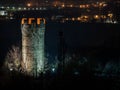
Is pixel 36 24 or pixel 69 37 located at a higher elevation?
pixel 36 24

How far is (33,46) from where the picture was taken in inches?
712

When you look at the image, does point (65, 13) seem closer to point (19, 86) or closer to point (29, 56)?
point (29, 56)

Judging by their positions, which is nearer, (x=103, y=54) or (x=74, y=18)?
(x=103, y=54)

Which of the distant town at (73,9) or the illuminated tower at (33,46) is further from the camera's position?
the distant town at (73,9)

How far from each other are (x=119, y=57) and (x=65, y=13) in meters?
A: 25.2

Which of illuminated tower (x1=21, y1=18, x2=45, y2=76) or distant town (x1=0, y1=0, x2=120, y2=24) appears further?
distant town (x1=0, y1=0, x2=120, y2=24)

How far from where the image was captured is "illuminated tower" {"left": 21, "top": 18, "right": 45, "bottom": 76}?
58.7 feet

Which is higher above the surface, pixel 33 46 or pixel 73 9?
pixel 73 9

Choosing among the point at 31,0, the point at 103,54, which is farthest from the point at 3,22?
the point at 103,54

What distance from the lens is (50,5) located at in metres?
45.1

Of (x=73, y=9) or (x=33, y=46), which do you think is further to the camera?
(x=73, y=9)

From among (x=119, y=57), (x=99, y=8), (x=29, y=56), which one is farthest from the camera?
(x=99, y=8)

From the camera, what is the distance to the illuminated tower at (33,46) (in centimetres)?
1789

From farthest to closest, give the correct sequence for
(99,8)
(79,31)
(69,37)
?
(99,8) → (79,31) → (69,37)
